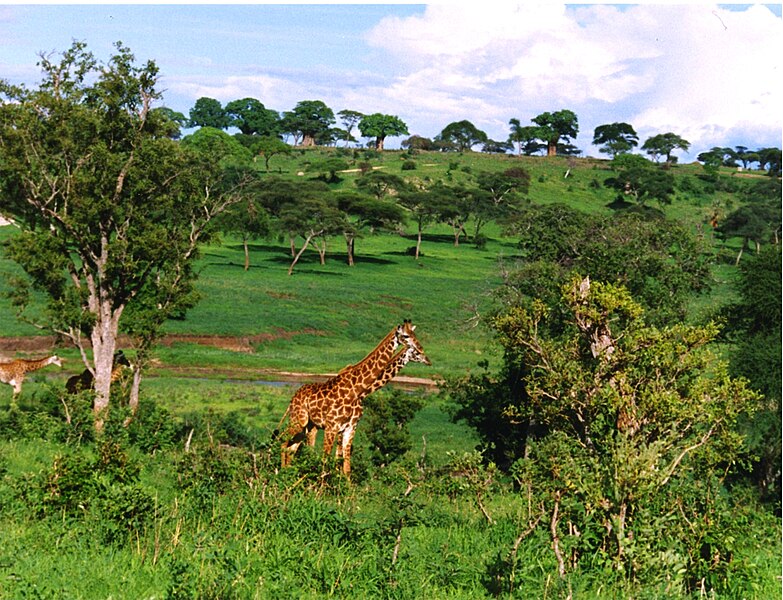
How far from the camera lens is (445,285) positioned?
83.2 metres

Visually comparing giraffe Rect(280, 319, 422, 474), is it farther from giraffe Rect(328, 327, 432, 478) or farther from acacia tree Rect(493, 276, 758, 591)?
acacia tree Rect(493, 276, 758, 591)

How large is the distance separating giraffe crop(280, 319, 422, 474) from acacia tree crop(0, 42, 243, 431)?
23.9ft

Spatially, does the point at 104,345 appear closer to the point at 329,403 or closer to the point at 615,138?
the point at 329,403

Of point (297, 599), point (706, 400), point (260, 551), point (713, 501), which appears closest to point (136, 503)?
point (260, 551)

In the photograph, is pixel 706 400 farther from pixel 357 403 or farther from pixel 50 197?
pixel 50 197

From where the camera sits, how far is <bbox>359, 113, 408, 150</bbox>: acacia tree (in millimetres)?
180750

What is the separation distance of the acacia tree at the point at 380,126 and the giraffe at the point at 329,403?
166m

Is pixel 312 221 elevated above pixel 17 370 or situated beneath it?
elevated above

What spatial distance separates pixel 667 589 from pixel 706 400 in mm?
5352

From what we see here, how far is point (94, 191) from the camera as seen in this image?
23.7 m

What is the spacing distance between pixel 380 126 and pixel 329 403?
6593 inches

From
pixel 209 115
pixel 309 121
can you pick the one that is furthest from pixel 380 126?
pixel 209 115

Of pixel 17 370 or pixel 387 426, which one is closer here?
pixel 387 426

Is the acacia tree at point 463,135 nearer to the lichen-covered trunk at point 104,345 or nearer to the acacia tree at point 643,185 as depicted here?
the acacia tree at point 643,185
